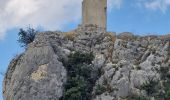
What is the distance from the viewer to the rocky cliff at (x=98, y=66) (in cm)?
7219

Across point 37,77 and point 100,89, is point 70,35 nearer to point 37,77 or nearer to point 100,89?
point 37,77

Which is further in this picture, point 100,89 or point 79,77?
point 79,77

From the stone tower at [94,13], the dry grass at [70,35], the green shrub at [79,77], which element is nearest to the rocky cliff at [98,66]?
the dry grass at [70,35]

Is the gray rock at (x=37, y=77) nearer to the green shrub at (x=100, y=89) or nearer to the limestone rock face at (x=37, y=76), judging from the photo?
the limestone rock face at (x=37, y=76)

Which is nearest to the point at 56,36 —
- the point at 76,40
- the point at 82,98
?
the point at 76,40

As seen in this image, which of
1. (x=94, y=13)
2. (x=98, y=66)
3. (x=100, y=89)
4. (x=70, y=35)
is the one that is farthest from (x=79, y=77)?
(x=94, y=13)

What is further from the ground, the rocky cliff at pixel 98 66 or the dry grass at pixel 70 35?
the dry grass at pixel 70 35

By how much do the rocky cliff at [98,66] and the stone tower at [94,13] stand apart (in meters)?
1.67

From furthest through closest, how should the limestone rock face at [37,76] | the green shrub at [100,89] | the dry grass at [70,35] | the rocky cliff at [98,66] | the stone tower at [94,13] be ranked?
the stone tower at [94,13] < the dry grass at [70,35] < the green shrub at [100,89] < the limestone rock face at [37,76] < the rocky cliff at [98,66]

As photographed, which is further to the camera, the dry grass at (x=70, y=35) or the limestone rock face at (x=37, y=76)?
the dry grass at (x=70, y=35)

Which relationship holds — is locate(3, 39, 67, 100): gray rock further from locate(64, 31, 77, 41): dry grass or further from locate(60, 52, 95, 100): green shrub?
locate(64, 31, 77, 41): dry grass

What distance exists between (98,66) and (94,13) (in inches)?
290

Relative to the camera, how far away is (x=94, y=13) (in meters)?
80.2

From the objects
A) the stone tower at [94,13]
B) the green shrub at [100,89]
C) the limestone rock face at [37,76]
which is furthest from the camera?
the stone tower at [94,13]
